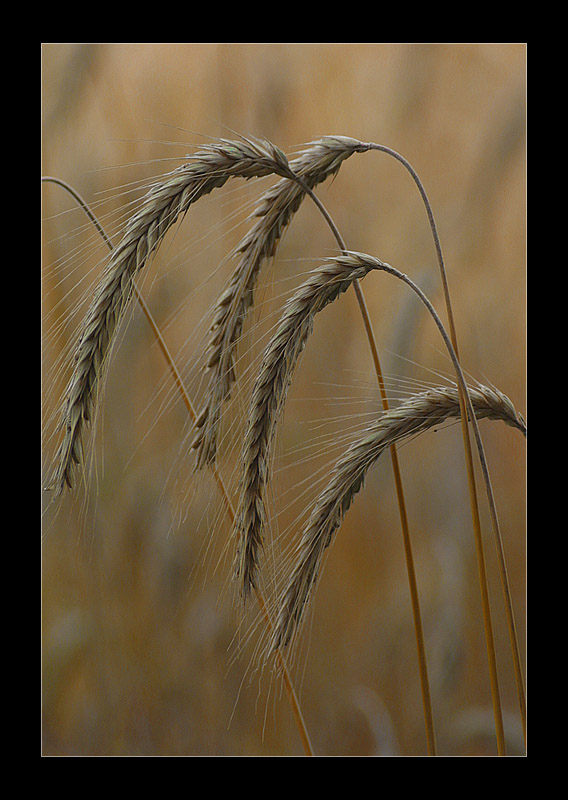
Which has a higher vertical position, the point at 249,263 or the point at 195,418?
the point at 249,263

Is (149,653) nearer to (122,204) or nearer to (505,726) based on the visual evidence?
(505,726)

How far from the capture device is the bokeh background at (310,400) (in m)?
1.39

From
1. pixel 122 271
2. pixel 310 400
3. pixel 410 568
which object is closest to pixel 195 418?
pixel 310 400

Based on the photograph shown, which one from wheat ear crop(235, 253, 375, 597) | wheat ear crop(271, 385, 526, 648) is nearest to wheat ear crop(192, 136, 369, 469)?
wheat ear crop(235, 253, 375, 597)

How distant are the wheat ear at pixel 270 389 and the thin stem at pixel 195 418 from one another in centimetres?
11

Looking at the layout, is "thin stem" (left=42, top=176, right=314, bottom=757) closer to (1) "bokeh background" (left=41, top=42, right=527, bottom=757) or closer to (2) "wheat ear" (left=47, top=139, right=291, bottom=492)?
(1) "bokeh background" (left=41, top=42, right=527, bottom=757)

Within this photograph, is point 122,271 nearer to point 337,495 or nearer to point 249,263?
point 249,263

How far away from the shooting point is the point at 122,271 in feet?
3.87

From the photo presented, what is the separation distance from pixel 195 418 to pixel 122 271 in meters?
0.32

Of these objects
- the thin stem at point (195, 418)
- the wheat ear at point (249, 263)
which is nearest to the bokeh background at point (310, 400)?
the thin stem at point (195, 418)

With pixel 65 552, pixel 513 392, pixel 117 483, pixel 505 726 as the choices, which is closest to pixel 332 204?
pixel 513 392

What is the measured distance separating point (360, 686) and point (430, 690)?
13 cm

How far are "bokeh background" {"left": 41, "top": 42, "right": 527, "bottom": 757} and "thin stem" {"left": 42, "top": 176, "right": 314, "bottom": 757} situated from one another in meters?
0.02

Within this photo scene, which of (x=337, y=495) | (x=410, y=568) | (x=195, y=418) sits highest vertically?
(x=195, y=418)
